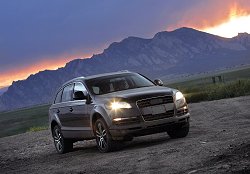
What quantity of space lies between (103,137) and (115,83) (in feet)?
4.99

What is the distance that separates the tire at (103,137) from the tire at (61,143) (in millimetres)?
2236

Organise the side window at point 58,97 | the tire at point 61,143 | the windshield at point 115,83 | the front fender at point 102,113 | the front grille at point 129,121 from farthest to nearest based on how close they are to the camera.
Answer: the side window at point 58,97 < the tire at point 61,143 < the windshield at point 115,83 < the front fender at point 102,113 < the front grille at point 129,121

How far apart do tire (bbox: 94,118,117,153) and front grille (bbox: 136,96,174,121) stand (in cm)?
96

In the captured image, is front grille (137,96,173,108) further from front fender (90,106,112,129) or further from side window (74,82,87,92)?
side window (74,82,87,92)

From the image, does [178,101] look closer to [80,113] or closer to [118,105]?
[118,105]

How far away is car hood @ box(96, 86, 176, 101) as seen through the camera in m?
10.7

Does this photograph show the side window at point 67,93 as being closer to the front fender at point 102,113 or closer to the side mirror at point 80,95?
the side mirror at point 80,95

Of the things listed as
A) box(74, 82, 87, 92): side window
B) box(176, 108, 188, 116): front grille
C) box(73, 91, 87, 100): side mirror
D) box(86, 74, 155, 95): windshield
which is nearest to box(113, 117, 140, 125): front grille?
box(176, 108, 188, 116): front grille

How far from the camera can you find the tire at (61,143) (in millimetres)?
13589

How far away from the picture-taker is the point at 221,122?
49.6 feet

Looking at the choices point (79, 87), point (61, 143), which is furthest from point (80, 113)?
point (61, 143)

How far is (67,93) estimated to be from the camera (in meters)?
13.4

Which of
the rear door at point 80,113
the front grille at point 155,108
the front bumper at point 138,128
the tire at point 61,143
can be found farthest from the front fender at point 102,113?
the tire at point 61,143

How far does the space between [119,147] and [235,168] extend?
537 centimetres
